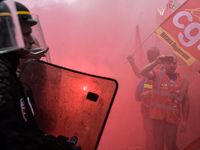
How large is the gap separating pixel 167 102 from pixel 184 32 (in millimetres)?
1106

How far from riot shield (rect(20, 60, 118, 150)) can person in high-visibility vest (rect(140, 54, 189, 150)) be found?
186cm

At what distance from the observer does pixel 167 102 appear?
295 cm

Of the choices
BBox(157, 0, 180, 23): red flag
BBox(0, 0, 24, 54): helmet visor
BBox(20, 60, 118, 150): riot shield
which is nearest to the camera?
BBox(0, 0, 24, 54): helmet visor

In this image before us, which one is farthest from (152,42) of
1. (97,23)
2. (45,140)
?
(45,140)

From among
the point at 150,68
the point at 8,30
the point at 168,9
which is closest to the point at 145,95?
the point at 150,68

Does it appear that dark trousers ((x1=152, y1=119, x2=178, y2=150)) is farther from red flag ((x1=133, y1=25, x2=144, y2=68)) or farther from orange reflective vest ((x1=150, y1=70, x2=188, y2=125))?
red flag ((x1=133, y1=25, x2=144, y2=68))

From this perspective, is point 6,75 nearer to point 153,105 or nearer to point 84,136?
point 84,136

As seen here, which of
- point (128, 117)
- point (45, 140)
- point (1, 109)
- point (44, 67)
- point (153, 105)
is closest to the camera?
point (1, 109)

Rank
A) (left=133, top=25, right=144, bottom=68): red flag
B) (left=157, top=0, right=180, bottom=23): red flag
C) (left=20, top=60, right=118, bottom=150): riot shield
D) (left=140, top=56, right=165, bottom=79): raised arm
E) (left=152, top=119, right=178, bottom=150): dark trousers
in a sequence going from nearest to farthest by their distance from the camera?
(left=20, top=60, right=118, bottom=150): riot shield < (left=152, top=119, right=178, bottom=150): dark trousers < (left=140, top=56, right=165, bottom=79): raised arm < (left=157, top=0, right=180, bottom=23): red flag < (left=133, top=25, right=144, bottom=68): red flag

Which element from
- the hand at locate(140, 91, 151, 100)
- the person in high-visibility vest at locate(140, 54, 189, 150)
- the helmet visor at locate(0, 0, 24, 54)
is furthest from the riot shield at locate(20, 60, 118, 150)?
the hand at locate(140, 91, 151, 100)

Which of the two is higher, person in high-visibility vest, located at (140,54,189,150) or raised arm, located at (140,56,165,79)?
raised arm, located at (140,56,165,79)

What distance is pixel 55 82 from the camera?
1388 mm

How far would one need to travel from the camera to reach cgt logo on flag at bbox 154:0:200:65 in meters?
2.93

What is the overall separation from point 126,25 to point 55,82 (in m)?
3.05
